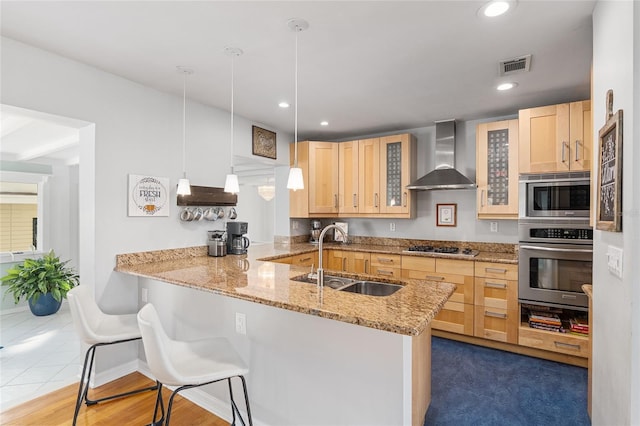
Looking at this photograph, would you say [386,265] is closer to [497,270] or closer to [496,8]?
[497,270]

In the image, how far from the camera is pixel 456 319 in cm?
332

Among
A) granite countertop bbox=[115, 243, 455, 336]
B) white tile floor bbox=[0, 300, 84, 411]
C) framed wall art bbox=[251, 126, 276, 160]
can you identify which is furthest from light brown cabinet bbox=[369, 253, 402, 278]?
white tile floor bbox=[0, 300, 84, 411]

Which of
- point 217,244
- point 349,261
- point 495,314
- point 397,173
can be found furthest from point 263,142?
point 495,314

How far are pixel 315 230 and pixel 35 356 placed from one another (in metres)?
3.32

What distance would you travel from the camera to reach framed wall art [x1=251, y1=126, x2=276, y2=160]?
3.88 metres

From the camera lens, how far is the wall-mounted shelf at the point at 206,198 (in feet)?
9.98

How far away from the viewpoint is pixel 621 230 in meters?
1.18

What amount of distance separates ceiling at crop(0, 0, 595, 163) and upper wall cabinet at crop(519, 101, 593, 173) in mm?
201

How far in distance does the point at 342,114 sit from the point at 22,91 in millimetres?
2707

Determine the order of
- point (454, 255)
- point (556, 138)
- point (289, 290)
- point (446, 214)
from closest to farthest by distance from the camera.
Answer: point (289, 290)
point (556, 138)
point (454, 255)
point (446, 214)

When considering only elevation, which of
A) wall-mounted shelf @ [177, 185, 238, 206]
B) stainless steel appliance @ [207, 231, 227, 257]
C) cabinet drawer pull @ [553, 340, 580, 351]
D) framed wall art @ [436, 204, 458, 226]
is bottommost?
cabinet drawer pull @ [553, 340, 580, 351]

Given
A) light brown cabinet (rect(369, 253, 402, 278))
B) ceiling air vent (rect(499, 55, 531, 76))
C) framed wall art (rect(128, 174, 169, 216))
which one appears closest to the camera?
ceiling air vent (rect(499, 55, 531, 76))

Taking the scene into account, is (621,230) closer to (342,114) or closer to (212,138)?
(342,114)

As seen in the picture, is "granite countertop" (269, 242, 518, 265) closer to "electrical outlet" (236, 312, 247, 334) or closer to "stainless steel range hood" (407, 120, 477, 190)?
"stainless steel range hood" (407, 120, 477, 190)
